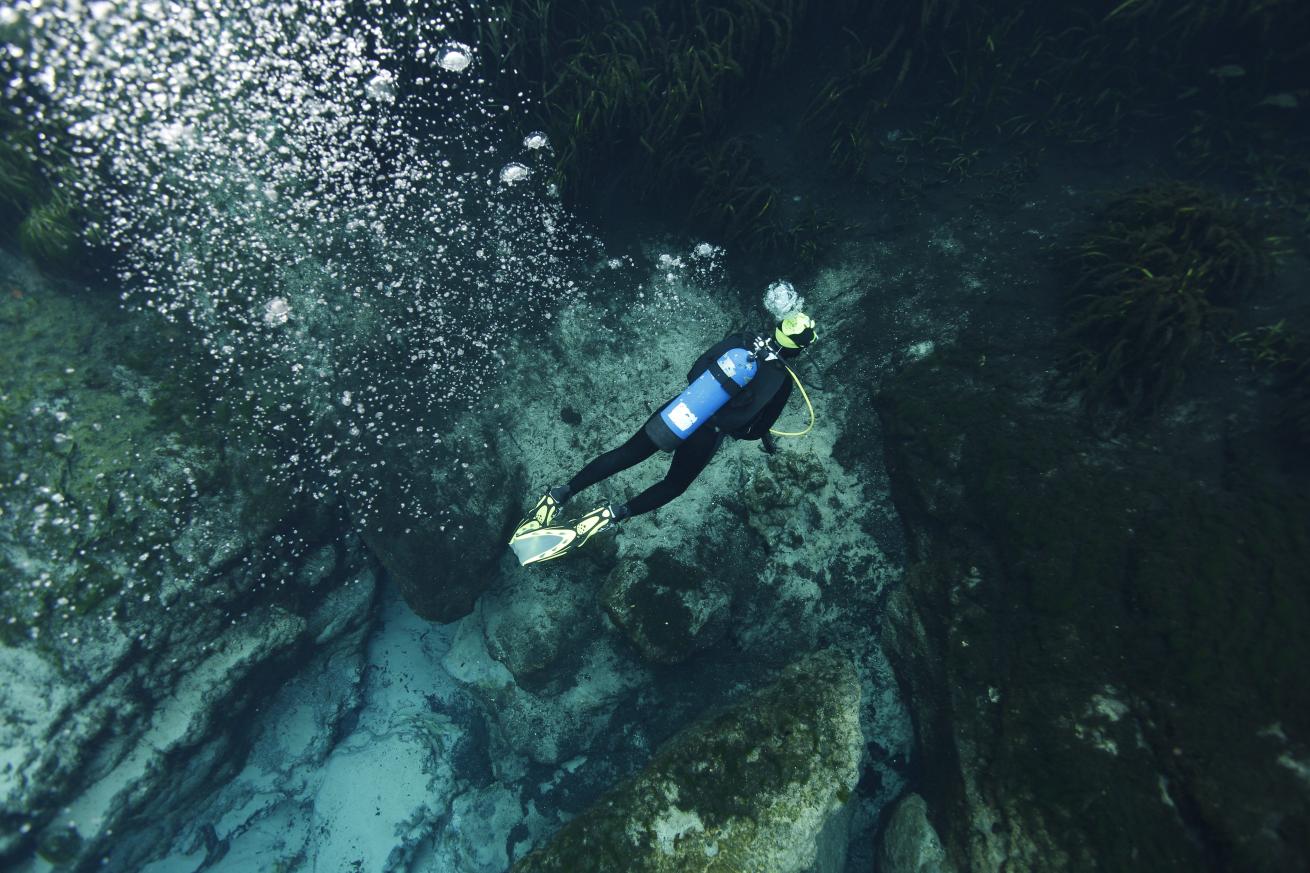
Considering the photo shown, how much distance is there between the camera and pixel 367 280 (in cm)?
562

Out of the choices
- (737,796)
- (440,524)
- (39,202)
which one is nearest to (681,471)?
(737,796)

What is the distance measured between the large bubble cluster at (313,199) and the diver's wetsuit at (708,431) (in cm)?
203

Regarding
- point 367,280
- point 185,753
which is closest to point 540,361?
point 367,280

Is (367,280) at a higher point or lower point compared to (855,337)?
higher

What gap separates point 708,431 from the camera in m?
4.62

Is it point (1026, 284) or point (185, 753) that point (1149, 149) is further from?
point (185, 753)

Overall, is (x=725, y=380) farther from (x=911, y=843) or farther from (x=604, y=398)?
(x=911, y=843)

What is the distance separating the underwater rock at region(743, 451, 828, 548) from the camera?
520cm

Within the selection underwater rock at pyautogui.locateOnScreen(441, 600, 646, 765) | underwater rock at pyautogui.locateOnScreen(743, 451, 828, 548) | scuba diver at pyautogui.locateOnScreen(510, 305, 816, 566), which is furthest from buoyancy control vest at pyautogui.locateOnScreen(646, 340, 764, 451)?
underwater rock at pyautogui.locateOnScreen(441, 600, 646, 765)

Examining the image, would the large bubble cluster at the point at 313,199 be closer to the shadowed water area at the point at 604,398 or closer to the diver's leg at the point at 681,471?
the shadowed water area at the point at 604,398

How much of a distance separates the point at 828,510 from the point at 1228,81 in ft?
A: 19.1

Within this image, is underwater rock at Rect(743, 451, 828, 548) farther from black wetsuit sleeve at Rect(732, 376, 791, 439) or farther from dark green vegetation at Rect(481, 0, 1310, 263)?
dark green vegetation at Rect(481, 0, 1310, 263)

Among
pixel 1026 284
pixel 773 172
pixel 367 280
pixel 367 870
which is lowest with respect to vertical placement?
pixel 367 870

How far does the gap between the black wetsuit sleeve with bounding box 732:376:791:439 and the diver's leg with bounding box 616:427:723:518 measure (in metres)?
0.34
